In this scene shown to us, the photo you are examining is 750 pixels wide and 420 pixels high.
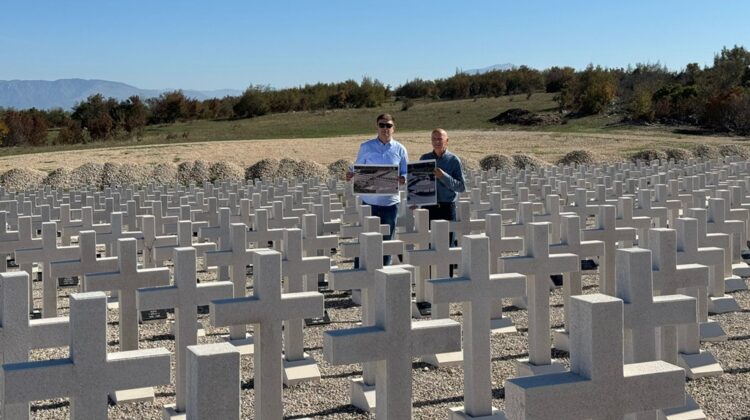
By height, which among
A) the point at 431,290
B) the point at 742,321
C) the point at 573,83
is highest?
the point at 573,83

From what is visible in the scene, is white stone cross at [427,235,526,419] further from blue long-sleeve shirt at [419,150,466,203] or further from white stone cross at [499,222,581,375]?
blue long-sleeve shirt at [419,150,466,203]

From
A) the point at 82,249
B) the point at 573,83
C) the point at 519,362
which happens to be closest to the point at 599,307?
the point at 519,362

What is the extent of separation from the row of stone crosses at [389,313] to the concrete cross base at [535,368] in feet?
0.04

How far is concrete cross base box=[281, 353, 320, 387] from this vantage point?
5.85 metres

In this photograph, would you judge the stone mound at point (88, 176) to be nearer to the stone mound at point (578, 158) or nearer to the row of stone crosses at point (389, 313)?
the row of stone crosses at point (389, 313)

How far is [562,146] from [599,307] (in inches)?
1326

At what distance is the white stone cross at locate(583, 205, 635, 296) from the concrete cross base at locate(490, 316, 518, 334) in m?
0.82

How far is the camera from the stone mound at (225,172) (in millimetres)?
23453

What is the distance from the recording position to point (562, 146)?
117 feet

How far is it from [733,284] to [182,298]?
5961 millimetres

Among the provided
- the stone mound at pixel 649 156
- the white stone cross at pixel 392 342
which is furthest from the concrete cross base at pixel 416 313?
the stone mound at pixel 649 156

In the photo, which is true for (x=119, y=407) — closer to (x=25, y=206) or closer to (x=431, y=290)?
(x=431, y=290)

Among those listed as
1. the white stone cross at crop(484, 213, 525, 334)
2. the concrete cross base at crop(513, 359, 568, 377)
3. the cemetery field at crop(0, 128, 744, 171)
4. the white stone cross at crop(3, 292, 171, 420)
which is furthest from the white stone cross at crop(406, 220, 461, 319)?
the cemetery field at crop(0, 128, 744, 171)

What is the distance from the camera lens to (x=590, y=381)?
2.77 m
